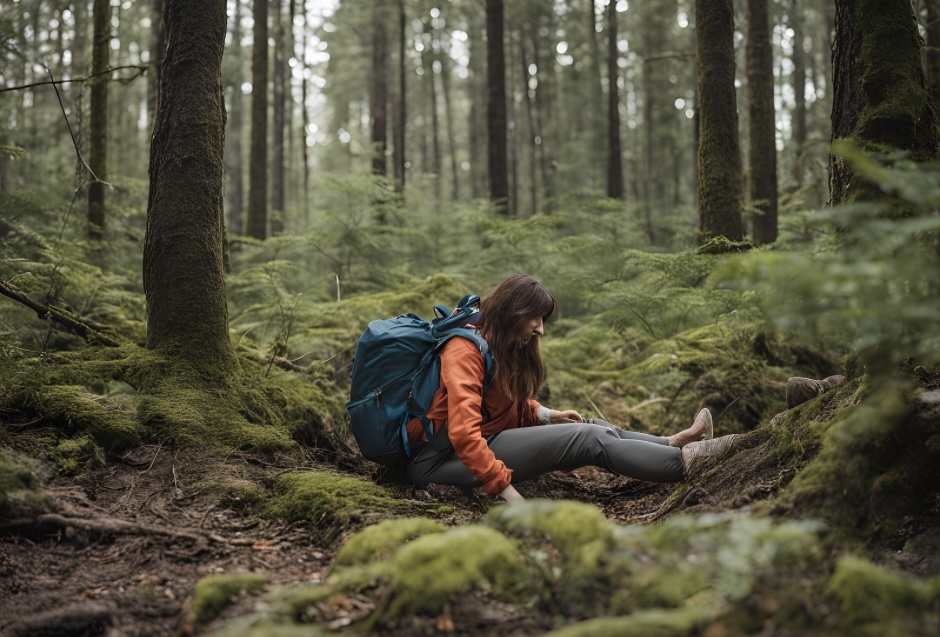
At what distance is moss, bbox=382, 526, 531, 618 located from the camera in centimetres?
218

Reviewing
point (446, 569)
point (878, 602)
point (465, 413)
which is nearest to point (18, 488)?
point (465, 413)

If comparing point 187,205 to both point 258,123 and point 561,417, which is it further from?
point 258,123

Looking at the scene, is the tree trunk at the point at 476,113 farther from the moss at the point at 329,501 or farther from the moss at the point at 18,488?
the moss at the point at 18,488

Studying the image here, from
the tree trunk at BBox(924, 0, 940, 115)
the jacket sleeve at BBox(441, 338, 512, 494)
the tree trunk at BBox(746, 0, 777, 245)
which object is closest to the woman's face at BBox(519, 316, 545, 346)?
the jacket sleeve at BBox(441, 338, 512, 494)

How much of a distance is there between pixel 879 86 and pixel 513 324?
2.55 meters

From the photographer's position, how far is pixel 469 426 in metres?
3.77

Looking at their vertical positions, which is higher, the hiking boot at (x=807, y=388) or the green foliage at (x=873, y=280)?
the green foliage at (x=873, y=280)

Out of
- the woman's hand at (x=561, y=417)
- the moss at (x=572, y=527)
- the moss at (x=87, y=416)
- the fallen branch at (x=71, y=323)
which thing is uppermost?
the fallen branch at (x=71, y=323)

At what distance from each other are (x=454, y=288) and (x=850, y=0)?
6.46 m

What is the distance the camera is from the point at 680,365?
7.15 metres

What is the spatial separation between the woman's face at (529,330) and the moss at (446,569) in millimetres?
1913

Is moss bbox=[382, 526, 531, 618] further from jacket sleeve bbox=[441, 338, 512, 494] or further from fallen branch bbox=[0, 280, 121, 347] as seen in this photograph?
fallen branch bbox=[0, 280, 121, 347]

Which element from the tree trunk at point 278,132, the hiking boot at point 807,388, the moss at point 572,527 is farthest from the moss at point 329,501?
the tree trunk at point 278,132

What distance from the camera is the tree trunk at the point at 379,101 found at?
15.9 metres
